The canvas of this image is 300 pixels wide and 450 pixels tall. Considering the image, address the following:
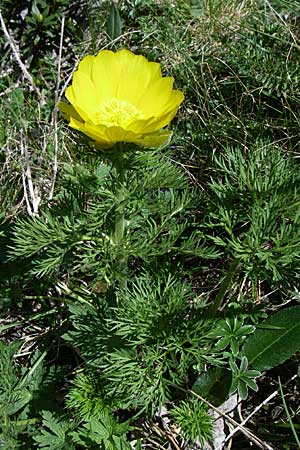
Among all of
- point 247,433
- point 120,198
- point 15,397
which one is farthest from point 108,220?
point 247,433

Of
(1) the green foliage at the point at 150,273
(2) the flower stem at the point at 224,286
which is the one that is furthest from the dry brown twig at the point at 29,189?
(2) the flower stem at the point at 224,286

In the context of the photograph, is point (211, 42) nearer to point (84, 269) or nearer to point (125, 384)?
point (84, 269)

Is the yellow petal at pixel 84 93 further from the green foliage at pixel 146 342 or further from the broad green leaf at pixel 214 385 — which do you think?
the broad green leaf at pixel 214 385

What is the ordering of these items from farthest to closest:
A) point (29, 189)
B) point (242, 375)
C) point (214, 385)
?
point (29, 189) < point (214, 385) < point (242, 375)

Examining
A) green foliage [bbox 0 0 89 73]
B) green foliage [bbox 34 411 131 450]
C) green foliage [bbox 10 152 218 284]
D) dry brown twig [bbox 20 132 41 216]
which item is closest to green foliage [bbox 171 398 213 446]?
green foliage [bbox 34 411 131 450]

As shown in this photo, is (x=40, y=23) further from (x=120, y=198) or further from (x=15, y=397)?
(x=15, y=397)

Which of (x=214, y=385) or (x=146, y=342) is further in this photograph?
(x=214, y=385)
